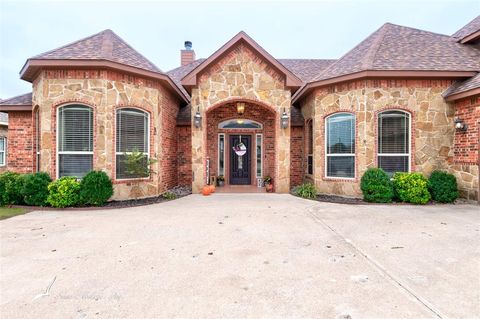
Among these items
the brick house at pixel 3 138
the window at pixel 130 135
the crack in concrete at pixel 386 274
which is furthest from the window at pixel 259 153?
the brick house at pixel 3 138

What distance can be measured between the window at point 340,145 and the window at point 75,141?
312 inches

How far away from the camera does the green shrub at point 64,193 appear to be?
6.68 metres

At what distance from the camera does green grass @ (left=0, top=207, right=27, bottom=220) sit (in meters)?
5.99

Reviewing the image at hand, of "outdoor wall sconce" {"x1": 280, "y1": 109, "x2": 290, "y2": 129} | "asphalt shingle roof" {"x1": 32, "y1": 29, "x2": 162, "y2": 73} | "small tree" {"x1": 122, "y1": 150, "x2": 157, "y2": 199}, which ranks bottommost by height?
"small tree" {"x1": 122, "y1": 150, "x2": 157, "y2": 199}

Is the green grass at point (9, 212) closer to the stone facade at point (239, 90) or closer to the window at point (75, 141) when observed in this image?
the window at point (75, 141)

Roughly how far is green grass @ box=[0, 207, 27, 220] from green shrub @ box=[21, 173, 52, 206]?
0.35 metres

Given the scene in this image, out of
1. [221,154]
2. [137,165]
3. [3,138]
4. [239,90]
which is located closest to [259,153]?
[221,154]

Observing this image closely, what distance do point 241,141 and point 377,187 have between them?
6.04 m

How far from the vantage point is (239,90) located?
30.2ft

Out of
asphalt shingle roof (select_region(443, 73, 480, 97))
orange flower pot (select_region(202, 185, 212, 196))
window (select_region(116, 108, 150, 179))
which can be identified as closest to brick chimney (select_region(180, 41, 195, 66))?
window (select_region(116, 108, 150, 179))

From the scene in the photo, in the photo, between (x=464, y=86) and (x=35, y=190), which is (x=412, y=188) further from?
(x=35, y=190)

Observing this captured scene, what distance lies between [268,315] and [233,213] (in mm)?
3997

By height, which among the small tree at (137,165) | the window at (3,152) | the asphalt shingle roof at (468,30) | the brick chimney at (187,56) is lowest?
the small tree at (137,165)

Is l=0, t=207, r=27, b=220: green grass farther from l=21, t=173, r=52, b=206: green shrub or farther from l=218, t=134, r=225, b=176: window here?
l=218, t=134, r=225, b=176: window
